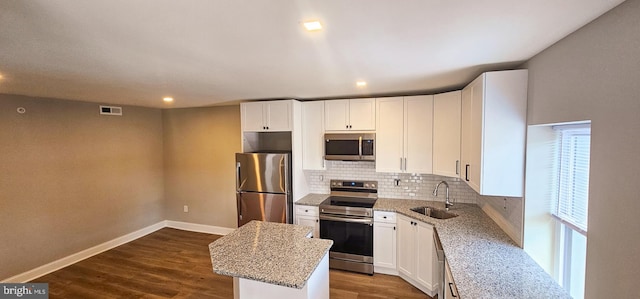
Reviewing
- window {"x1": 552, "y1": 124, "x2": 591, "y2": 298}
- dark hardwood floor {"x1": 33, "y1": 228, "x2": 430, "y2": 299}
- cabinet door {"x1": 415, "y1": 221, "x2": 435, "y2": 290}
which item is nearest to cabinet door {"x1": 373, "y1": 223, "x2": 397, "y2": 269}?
dark hardwood floor {"x1": 33, "y1": 228, "x2": 430, "y2": 299}

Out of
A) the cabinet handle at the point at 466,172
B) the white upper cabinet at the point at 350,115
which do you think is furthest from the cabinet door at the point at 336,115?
the cabinet handle at the point at 466,172

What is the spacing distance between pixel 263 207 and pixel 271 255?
73.0 inches

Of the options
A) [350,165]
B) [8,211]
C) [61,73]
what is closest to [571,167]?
[350,165]

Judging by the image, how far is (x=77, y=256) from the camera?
395 centimetres

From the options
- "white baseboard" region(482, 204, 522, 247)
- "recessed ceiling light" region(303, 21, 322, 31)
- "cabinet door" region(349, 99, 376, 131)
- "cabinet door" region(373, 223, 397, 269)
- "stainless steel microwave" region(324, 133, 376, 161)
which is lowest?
"cabinet door" region(373, 223, 397, 269)

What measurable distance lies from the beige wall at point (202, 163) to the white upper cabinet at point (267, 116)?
0.83 m

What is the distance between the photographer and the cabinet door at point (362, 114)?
3.65 meters

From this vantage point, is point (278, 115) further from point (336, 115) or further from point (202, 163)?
point (202, 163)

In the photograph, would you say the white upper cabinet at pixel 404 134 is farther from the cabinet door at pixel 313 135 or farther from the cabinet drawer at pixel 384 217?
the cabinet door at pixel 313 135

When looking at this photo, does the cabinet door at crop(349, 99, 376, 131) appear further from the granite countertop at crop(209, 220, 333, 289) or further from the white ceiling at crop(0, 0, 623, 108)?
the granite countertop at crop(209, 220, 333, 289)

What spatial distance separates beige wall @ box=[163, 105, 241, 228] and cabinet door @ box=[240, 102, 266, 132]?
2.59 feet

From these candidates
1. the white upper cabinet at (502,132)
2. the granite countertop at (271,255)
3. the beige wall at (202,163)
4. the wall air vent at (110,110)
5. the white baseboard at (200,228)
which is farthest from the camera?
the white baseboard at (200,228)

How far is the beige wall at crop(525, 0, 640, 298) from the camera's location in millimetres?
1075

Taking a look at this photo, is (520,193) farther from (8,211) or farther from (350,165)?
(8,211)
